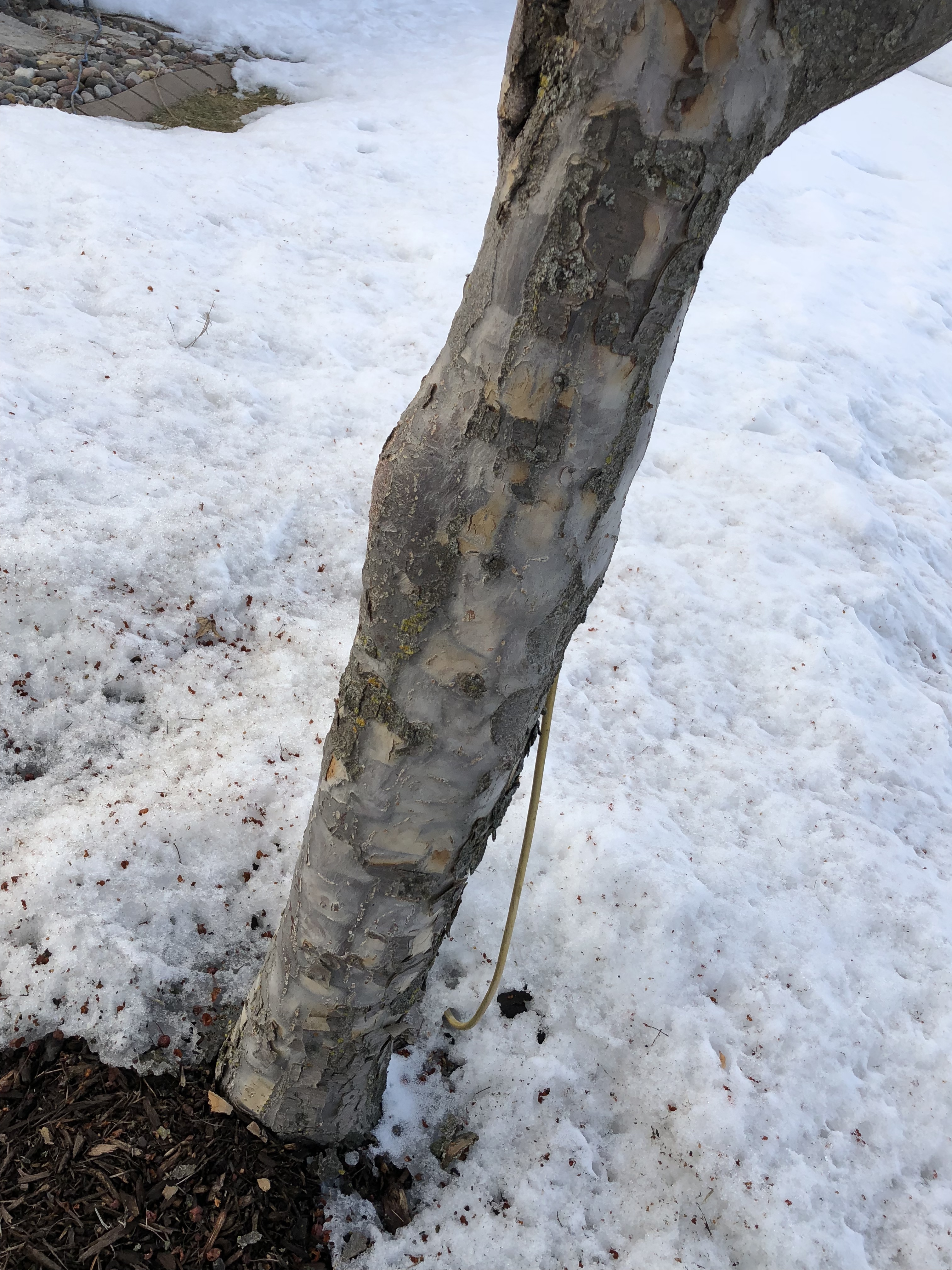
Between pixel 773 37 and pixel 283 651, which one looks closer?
pixel 773 37

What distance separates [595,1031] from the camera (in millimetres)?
2326

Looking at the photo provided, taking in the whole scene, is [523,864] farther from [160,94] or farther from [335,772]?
[160,94]

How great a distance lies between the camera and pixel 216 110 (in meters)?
6.57

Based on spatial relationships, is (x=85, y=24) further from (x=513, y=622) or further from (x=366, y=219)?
(x=513, y=622)

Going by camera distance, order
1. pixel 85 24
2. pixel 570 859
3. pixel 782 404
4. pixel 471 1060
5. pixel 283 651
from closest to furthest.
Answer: pixel 471 1060
pixel 570 859
pixel 283 651
pixel 782 404
pixel 85 24

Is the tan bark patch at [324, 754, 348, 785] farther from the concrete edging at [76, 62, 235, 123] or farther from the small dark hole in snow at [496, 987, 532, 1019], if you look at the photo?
the concrete edging at [76, 62, 235, 123]

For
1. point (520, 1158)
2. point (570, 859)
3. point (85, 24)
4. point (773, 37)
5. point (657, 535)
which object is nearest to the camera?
point (773, 37)

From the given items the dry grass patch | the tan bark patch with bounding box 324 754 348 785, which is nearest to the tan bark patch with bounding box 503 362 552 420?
the tan bark patch with bounding box 324 754 348 785

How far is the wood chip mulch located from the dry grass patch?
A: 6426mm

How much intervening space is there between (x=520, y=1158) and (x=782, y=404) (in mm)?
4113

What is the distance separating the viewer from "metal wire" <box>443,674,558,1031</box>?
146 centimetres

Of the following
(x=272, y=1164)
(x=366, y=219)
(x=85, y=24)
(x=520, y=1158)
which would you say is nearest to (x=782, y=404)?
(x=366, y=219)

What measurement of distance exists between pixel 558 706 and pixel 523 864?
4.56 ft

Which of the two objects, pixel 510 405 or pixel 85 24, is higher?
pixel 85 24
